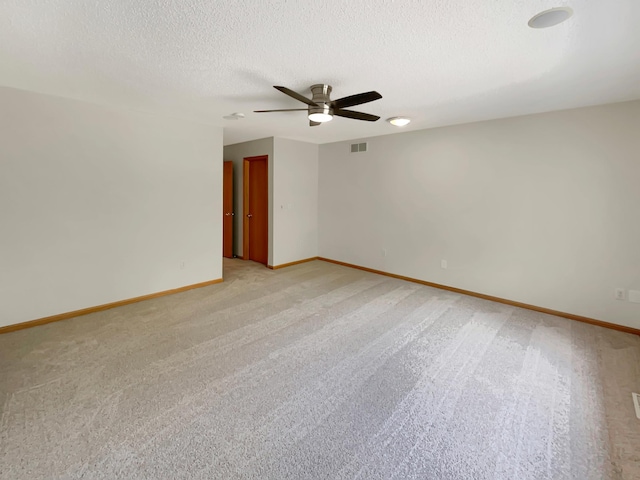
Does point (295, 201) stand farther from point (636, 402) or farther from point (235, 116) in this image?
point (636, 402)

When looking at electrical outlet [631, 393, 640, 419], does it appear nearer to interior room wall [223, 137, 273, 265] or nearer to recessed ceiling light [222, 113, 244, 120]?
recessed ceiling light [222, 113, 244, 120]

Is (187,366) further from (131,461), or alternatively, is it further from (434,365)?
(434,365)

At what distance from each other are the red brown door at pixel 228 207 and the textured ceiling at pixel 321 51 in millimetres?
2940

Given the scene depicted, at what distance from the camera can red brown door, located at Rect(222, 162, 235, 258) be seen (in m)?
6.29

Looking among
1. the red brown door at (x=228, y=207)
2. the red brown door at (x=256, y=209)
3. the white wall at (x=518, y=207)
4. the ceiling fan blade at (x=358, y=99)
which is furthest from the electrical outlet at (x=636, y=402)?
the red brown door at (x=228, y=207)

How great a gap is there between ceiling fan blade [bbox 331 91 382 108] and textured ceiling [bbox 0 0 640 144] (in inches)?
5.9

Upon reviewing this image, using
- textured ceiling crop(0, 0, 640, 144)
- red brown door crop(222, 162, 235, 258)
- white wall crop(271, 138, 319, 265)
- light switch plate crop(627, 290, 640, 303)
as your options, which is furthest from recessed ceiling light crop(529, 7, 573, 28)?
red brown door crop(222, 162, 235, 258)

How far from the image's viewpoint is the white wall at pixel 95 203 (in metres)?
3.04

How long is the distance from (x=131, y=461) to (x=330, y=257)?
489 centimetres

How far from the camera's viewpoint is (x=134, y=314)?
11.6 ft

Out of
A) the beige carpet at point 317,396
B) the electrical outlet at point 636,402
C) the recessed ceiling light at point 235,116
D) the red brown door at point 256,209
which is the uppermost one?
the recessed ceiling light at point 235,116

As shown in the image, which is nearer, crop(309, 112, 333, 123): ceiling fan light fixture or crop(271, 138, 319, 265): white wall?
crop(309, 112, 333, 123): ceiling fan light fixture

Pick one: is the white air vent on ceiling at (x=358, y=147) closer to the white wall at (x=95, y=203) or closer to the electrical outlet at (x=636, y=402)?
the white wall at (x=95, y=203)

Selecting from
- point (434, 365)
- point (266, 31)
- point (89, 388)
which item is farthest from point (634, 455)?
point (89, 388)
